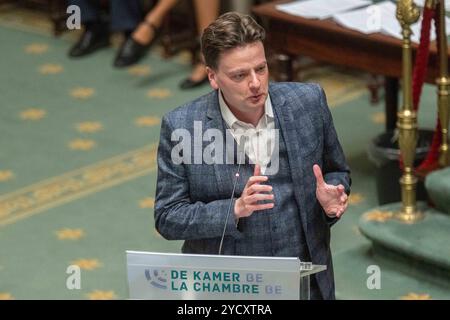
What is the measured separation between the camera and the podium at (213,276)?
2377mm

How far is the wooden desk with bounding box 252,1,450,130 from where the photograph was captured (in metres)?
4.95

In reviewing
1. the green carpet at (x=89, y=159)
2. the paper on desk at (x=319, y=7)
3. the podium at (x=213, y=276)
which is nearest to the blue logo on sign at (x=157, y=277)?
the podium at (x=213, y=276)

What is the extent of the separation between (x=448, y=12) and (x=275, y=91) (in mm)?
2420

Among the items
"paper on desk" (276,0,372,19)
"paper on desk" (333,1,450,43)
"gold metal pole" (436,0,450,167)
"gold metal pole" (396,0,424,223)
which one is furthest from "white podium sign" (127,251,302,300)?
"paper on desk" (276,0,372,19)

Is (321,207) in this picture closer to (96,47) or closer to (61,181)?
(61,181)

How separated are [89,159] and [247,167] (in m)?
3.39

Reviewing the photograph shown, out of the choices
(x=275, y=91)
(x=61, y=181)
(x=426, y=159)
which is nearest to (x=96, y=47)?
(x=61, y=181)

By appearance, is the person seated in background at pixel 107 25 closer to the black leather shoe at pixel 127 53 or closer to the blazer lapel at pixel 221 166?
the black leather shoe at pixel 127 53

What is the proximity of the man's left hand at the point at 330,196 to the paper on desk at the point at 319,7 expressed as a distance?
104 inches

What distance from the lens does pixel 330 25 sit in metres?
5.10

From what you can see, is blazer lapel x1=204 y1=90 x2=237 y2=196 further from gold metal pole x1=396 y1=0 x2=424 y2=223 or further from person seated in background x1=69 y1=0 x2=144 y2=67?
person seated in background x1=69 y1=0 x2=144 y2=67

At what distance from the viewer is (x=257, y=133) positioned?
275 cm

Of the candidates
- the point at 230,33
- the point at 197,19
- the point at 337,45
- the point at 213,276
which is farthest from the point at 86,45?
the point at 213,276

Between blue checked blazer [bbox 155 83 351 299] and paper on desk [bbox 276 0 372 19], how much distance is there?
8.06 feet
